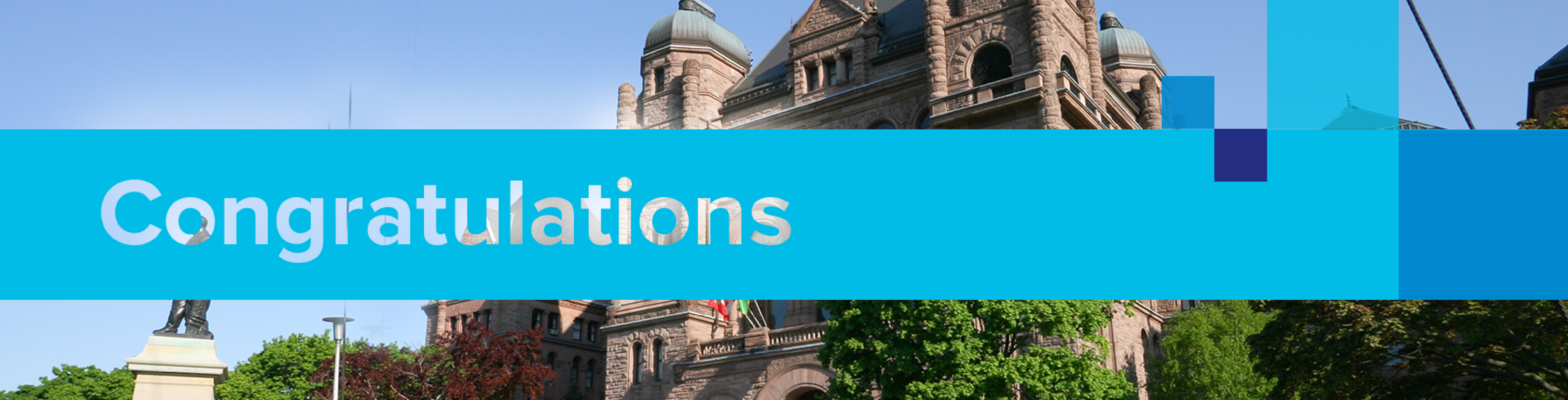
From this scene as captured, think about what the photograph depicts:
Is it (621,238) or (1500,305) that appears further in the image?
(1500,305)

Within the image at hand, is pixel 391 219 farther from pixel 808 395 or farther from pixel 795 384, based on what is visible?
pixel 808 395

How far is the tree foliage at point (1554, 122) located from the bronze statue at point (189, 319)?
24.2 metres

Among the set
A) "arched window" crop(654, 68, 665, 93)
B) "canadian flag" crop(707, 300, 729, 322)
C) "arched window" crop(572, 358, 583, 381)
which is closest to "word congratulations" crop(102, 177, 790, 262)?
"canadian flag" crop(707, 300, 729, 322)

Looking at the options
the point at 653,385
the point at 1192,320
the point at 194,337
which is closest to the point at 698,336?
the point at 653,385

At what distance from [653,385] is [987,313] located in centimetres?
2242

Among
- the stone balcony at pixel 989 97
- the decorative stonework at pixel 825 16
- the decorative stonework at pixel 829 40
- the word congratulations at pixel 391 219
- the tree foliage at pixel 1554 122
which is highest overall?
the decorative stonework at pixel 825 16

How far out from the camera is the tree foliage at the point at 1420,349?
909 inches

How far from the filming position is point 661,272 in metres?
9.96

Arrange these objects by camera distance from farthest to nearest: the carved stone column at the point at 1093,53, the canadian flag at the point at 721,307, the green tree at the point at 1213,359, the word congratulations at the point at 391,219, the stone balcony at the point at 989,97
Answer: the canadian flag at the point at 721,307 < the carved stone column at the point at 1093,53 < the stone balcony at the point at 989,97 < the green tree at the point at 1213,359 < the word congratulations at the point at 391,219

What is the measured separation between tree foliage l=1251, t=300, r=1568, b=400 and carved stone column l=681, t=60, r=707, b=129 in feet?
94.5

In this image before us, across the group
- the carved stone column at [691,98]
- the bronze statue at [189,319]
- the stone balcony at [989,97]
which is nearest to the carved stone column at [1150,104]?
the stone balcony at [989,97]

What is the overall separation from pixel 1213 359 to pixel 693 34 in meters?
28.7

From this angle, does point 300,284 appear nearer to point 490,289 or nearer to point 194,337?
point 490,289

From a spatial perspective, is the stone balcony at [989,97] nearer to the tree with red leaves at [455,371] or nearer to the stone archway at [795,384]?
the stone archway at [795,384]
